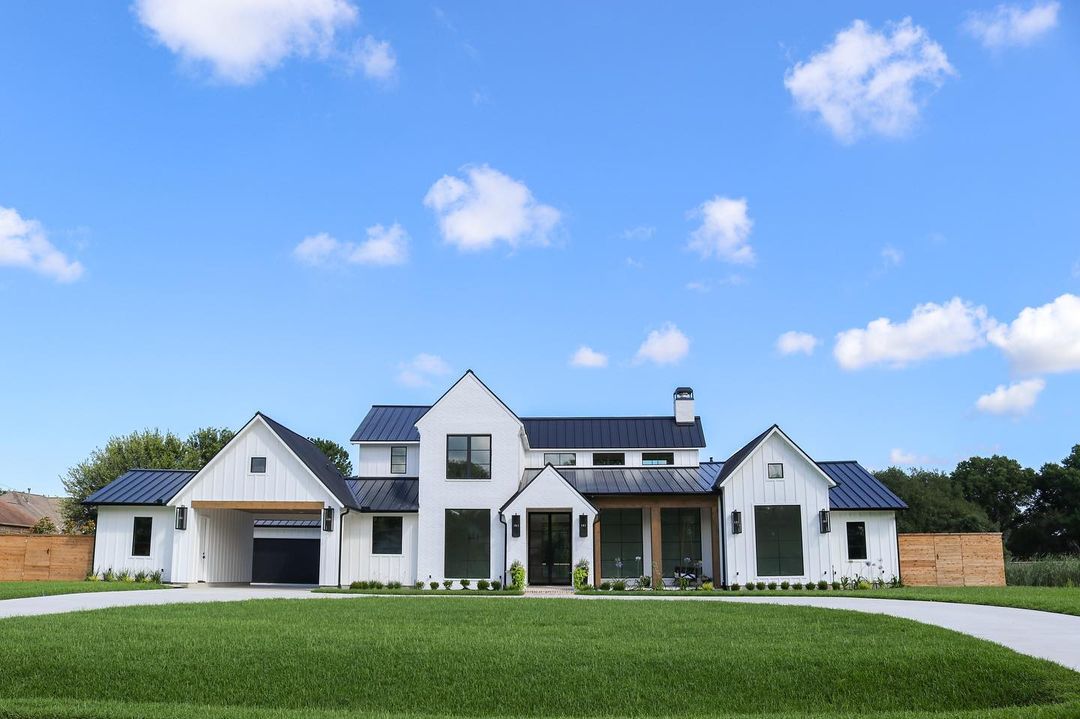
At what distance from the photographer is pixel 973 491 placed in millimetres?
64625

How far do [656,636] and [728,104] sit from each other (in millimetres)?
13567

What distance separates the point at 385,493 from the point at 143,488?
8.41 meters

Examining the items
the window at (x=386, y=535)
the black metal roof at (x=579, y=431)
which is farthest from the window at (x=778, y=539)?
the window at (x=386, y=535)

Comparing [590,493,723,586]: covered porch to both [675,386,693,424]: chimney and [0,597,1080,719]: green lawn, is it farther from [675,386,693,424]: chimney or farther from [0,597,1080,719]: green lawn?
[0,597,1080,719]: green lawn

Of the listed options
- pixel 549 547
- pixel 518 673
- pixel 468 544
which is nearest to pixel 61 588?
pixel 468 544

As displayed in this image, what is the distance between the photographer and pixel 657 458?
34438 mm

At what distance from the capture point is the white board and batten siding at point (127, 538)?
95.0ft

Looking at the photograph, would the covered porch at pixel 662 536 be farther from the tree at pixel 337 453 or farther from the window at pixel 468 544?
the tree at pixel 337 453

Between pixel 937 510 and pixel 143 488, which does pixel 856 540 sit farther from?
pixel 937 510

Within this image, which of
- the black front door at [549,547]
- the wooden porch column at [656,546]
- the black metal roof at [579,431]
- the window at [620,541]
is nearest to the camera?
the wooden porch column at [656,546]

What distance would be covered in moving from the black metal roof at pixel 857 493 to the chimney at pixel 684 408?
612cm

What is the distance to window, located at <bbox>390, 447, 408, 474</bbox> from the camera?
33562mm

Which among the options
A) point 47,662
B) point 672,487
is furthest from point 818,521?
point 47,662

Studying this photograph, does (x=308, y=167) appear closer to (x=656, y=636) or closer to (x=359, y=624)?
(x=359, y=624)
